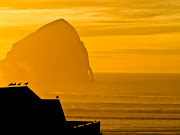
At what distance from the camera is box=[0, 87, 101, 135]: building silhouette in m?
56.2

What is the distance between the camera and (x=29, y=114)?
5825 cm

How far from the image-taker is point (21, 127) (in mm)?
57062

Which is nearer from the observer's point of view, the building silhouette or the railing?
the building silhouette

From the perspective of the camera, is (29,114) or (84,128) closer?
(29,114)

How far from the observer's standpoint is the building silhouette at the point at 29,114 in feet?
184

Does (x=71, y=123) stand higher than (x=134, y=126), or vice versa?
(x=134, y=126)

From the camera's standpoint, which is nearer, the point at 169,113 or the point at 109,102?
the point at 169,113

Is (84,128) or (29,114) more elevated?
(84,128)

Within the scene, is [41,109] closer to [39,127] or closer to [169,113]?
[39,127]

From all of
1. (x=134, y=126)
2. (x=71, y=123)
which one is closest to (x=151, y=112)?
(x=134, y=126)

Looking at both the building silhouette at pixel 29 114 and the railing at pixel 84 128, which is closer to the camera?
the building silhouette at pixel 29 114

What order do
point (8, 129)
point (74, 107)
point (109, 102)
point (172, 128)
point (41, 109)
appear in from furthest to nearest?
point (109, 102)
point (74, 107)
point (172, 128)
point (41, 109)
point (8, 129)

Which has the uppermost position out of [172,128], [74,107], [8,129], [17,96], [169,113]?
[74,107]

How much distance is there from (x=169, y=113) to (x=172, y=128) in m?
29.6
